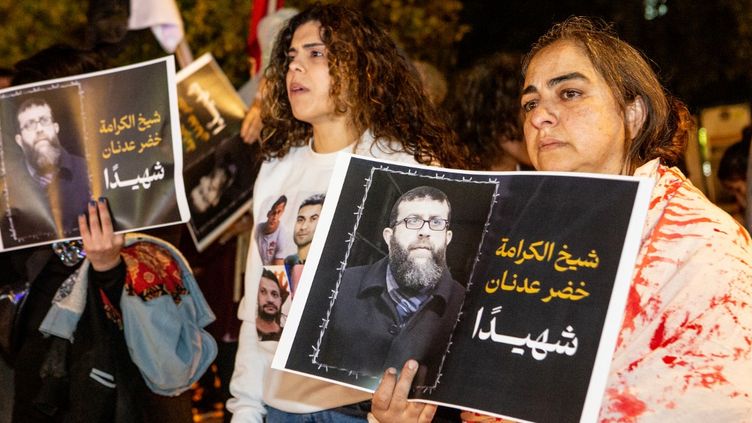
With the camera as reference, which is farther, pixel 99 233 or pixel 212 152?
pixel 212 152

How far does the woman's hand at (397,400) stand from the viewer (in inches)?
80.8

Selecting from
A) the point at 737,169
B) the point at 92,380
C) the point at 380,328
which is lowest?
the point at 92,380

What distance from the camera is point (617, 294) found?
183cm

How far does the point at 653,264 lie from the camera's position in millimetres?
2070

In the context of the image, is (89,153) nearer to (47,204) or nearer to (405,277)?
(47,204)

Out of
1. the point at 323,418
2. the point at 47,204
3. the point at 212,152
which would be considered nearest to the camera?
the point at 323,418

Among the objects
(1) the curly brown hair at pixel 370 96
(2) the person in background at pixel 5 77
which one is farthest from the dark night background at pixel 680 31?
(1) the curly brown hair at pixel 370 96

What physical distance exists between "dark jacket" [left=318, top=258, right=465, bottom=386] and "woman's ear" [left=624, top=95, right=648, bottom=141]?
68 cm

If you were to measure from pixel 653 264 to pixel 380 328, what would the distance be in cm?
58

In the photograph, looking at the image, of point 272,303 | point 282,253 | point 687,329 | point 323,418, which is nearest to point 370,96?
point 282,253

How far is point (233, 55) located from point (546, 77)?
33.2ft

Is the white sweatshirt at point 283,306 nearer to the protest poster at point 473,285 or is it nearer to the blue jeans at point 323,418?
the blue jeans at point 323,418

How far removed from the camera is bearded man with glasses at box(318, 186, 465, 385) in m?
2.06

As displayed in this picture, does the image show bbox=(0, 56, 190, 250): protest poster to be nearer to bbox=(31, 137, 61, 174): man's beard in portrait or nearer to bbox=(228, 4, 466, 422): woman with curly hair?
bbox=(31, 137, 61, 174): man's beard in portrait
